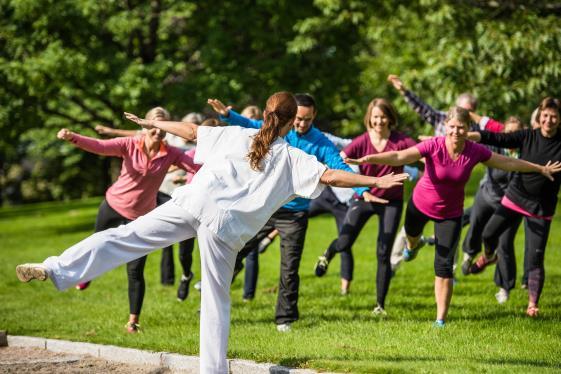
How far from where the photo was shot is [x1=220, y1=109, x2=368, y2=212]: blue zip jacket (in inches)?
294

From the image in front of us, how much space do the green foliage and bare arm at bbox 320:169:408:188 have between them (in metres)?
9.96

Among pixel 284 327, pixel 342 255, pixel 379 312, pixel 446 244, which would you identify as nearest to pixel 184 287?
pixel 342 255

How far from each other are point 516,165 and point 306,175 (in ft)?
8.73

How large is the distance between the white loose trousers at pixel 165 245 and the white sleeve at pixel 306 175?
0.71 metres

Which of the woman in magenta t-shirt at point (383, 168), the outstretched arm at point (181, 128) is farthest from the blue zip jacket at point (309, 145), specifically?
the outstretched arm at point (181, 128)

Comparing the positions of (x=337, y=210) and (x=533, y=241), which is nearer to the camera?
(x=533, y=241)

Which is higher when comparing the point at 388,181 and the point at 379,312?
the point at 388,181

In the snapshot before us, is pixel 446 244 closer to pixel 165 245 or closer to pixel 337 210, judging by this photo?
pixel 337 210

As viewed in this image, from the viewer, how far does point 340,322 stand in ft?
→ 27.0

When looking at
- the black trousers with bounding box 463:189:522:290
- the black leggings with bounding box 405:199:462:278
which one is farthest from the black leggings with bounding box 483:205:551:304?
the black leggings with bounding box 405:199:462:278

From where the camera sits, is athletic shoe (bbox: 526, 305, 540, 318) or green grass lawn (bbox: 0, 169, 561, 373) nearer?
green grass lawn (bbox: 0, 169, 561, 373)

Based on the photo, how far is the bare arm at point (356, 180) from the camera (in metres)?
5.71

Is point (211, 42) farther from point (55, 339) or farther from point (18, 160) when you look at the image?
point (18, 160)

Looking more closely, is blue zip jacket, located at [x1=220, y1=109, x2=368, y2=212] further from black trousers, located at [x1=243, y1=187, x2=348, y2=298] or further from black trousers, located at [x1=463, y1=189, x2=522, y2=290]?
black trousers, located at [x1=463, y1=189, x2=522, y2=290]
